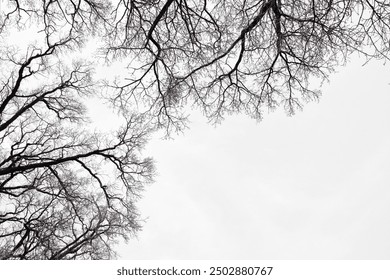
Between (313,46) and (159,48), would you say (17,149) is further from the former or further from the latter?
(313,46)

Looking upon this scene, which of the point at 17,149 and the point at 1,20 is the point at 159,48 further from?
the point at 17,149

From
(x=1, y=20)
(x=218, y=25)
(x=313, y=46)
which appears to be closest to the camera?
(x=313, y=46)

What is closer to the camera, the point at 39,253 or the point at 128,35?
the point at 128,35

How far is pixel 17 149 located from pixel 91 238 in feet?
10.7

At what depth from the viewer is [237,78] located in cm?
771

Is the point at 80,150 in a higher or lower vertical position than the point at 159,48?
higher

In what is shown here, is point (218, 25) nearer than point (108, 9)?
Yes

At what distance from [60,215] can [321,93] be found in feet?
25.5

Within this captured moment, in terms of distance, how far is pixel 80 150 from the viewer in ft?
37.6

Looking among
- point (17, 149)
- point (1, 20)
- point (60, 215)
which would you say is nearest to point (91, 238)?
point (60, 215)

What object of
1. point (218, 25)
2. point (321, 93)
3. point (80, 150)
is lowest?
point (321, 93)

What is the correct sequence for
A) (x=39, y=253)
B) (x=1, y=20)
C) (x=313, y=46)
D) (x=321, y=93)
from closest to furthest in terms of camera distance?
(x=313, y=46)
(x=321, y=93)
(x=1, y=20)
(x=39, y=253)

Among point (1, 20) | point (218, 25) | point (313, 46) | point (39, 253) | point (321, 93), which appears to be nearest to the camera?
point (313, 46)

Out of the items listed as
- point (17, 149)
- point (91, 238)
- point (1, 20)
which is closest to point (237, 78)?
point (1, 20)
